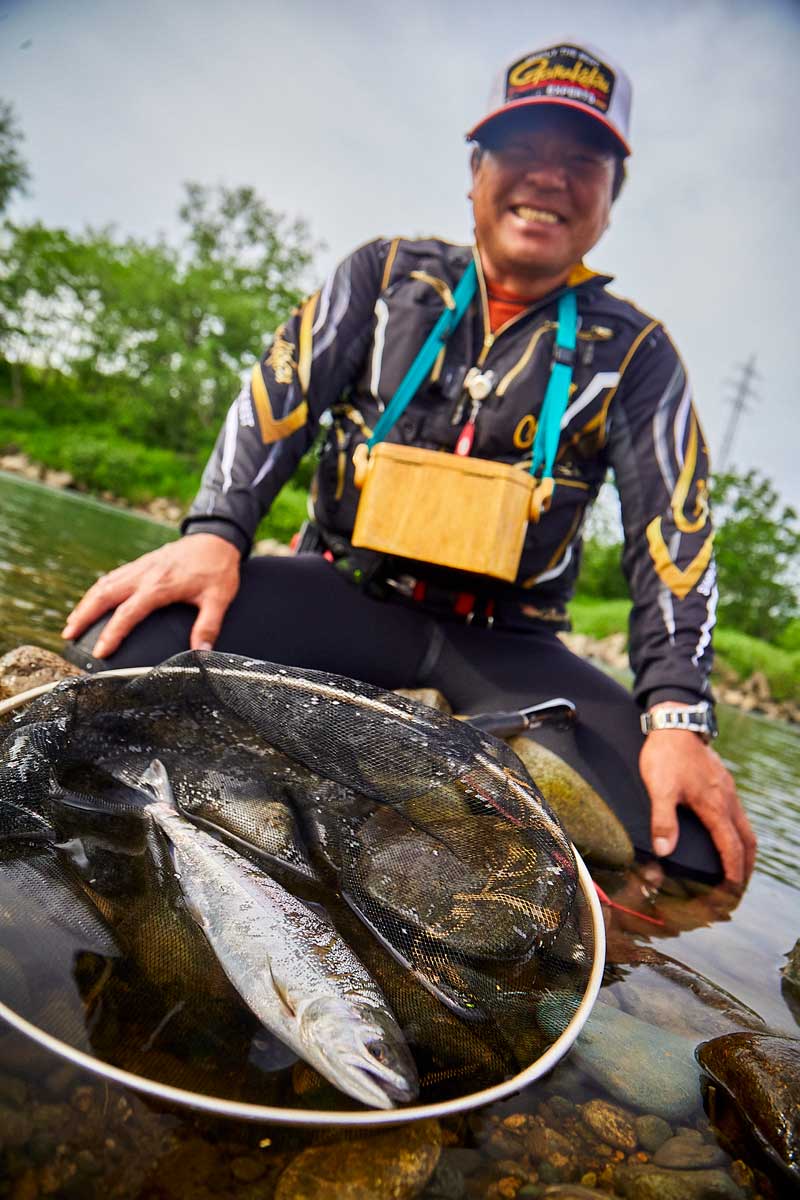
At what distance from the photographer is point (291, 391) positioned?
131 inches

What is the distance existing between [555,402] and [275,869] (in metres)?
2.45

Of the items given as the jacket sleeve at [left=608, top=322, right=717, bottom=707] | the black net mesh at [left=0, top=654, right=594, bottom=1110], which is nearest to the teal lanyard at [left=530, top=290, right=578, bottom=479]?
the jacket sleeve at [left=608, top=322, right=717, bottom=707]

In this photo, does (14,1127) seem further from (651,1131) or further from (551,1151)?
(651,1131)

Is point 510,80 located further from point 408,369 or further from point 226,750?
point 226,750

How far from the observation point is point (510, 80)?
10.5 ft

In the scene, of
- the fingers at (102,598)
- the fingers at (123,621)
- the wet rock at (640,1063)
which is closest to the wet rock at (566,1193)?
the wet rock at (640,1063)

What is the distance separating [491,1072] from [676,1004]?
855 mm

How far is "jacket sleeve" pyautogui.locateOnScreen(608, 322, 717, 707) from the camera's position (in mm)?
3066

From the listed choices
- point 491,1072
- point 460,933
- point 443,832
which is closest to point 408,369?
point 443,832

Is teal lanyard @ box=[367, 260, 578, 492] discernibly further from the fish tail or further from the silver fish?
the silver fish

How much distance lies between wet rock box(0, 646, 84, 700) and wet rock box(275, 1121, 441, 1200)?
6.75 feet

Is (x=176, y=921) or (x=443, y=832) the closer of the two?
(x=176, y=921)

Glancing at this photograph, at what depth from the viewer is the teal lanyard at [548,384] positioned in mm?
3221

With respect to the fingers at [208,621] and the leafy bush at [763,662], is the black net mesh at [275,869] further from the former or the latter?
the leafy bush at [763,662]
